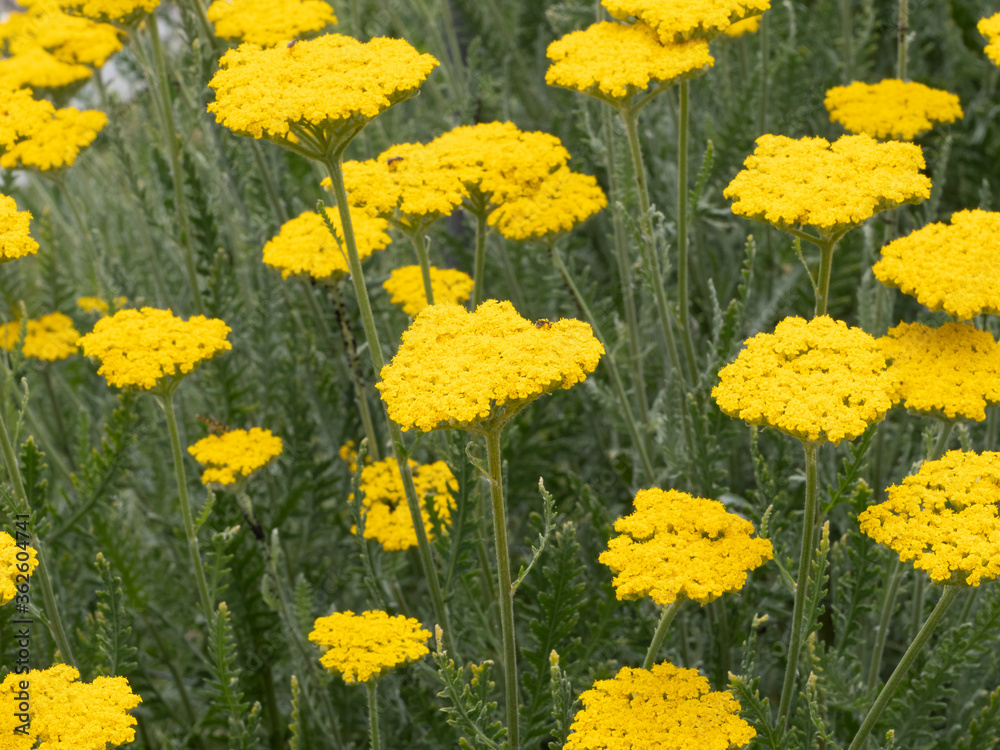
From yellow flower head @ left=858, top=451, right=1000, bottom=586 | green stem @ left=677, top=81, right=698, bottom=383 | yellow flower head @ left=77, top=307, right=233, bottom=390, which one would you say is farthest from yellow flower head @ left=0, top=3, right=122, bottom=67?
yellow flower head @ left=858, top=451, right=1000, bottom=586

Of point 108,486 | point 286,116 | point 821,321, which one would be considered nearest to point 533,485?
point 108,486

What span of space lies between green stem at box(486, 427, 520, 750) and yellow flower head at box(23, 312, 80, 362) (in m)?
2.27

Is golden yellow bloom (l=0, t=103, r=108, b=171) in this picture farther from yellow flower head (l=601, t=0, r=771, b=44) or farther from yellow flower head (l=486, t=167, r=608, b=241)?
yellow flower head (l=601, t=0, r=771, b=44)

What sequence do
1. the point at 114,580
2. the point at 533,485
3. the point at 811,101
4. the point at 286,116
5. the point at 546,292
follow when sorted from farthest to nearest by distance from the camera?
the point at 811,101 < the point at 546,292 < the point at 533,485 < the point at 114,580 < the point at 286,116

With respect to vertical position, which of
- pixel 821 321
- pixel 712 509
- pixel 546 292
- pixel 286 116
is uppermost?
pixel 286 116

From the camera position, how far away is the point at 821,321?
1.98 m

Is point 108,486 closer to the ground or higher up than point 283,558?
higher up

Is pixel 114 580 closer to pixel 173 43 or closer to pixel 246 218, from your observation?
pixel 246 218

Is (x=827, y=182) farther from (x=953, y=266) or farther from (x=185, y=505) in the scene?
(x=185, y=505)

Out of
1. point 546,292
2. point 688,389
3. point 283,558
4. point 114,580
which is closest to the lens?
point 114,580

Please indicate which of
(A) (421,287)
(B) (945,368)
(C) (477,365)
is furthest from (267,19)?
(B) (945,368)

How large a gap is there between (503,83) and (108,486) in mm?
2375

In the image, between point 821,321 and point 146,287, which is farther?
point 146,287

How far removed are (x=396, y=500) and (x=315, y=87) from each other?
3.89 feet
